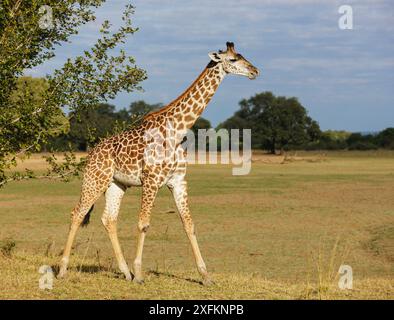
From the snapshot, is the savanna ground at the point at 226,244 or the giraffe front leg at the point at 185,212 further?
Result: the giraffe front leg at the point at 185,212

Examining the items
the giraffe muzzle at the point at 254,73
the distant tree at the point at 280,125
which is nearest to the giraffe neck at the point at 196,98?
the giraffe muzzle at the point at 254,73

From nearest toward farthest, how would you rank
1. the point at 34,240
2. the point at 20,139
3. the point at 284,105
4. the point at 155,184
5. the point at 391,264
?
the point at 155,184, the point at 20,139, the point at 391,264, the point at 34,240, the point at 284,105

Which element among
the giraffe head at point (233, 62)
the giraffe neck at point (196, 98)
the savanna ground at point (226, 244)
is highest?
the giraffe head at point (233, 62)

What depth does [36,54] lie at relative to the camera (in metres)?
12.5

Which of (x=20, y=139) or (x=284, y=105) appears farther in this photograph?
(x=284, y=105)

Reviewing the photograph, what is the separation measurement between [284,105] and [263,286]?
3949 inches

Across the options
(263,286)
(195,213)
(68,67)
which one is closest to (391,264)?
(263,286)

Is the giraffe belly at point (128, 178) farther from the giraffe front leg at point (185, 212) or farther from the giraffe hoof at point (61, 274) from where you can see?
the giraffe hoof at point (61, 274)

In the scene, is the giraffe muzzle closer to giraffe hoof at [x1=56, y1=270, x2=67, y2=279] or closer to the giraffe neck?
the giraffe neck

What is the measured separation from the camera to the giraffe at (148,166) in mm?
9602

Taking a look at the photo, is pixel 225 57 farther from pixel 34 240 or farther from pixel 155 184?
pixel 34 240

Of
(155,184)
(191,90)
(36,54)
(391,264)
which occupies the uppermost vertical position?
(36,54)

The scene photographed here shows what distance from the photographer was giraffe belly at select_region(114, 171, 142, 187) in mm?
9828
